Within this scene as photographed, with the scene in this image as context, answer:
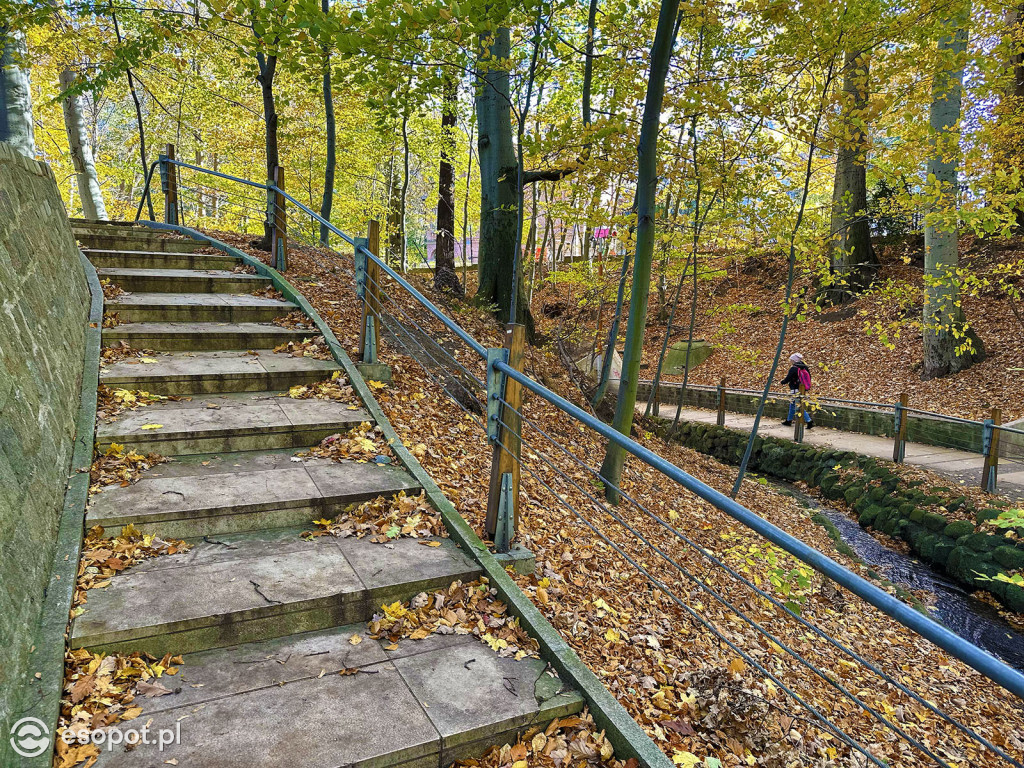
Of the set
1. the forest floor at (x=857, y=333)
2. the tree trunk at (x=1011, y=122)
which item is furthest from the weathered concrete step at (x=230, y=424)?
the tree trunk at (x=1011, y=122)

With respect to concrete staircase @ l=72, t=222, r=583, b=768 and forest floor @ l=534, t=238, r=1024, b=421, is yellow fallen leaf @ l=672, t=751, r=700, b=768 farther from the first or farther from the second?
forest floor @ l=534, t=238, r=1024, b=421

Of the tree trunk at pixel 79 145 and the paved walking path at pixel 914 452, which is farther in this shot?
the tree trunk at pixel 79 145

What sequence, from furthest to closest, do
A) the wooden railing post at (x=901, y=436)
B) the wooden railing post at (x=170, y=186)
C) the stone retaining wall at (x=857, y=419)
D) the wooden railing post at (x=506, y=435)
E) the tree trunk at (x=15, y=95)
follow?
the stone retaining wall at (x=857, y=419), the wooden railing post at (x=170, y=186), the wooden railing post at (x=901, y=436), the tree trunk at (x=15, y=95), the wooden railing post at (x=506, y=435)

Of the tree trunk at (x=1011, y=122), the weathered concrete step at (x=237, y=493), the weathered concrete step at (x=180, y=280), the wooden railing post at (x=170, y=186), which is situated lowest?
the weathered concrete step at (x=237, y=493)

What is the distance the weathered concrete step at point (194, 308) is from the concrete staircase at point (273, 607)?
994 millimetres

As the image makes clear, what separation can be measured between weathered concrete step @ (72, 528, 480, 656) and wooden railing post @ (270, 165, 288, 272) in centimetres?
490

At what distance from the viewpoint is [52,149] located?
22625 mm

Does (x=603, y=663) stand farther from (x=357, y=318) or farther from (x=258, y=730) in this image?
(x=357, y=318)

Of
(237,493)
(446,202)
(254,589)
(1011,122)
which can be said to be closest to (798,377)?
(1011,122)

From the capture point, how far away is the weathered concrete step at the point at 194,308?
5648mm

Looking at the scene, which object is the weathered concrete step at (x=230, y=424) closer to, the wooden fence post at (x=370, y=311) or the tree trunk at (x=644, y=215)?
the wooden fence post at (x=370, y=311)

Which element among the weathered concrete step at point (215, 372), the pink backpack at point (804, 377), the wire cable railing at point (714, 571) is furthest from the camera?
the pink backpack at point (804, 377)

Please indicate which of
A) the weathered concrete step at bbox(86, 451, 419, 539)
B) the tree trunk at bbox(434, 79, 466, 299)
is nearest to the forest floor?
the tree trunk at bbox(434, 79, 466, 299)

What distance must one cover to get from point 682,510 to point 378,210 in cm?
1647
